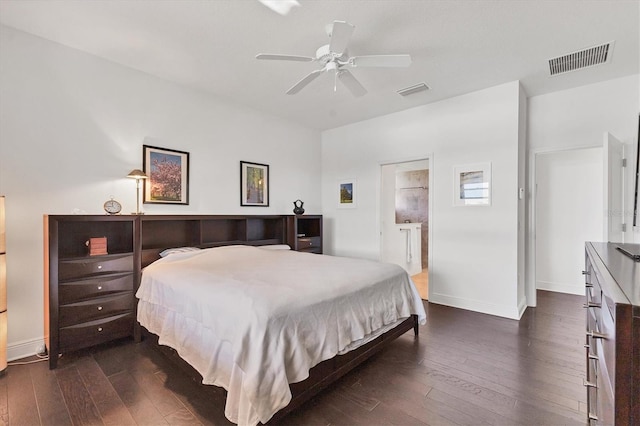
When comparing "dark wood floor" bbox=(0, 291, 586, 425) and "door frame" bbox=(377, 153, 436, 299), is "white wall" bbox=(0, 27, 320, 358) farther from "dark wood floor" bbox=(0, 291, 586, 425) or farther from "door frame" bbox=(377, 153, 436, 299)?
"door frame" bbox=(377, 153, 436, 299)

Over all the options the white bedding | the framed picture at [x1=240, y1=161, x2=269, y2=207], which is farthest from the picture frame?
the white bedding

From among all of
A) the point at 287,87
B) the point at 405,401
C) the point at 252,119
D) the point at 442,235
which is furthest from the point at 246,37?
the point at 442,235

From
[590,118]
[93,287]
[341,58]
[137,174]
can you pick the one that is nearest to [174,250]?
[93,287]

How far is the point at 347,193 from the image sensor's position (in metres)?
5.32

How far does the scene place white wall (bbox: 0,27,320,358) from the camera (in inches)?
101

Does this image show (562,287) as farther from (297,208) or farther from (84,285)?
(84,285)

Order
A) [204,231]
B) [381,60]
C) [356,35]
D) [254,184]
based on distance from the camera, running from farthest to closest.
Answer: [254,184] < [204,231] < [356,35] < [381,60]

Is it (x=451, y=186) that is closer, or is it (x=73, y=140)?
(x=73, y=140)

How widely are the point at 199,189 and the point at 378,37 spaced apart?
108 inches

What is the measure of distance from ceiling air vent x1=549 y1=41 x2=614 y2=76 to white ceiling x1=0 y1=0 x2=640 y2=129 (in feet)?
0.26

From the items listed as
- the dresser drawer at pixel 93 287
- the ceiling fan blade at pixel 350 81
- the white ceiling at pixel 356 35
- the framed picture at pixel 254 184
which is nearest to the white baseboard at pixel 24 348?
the dresser drawer at pixel 93 287

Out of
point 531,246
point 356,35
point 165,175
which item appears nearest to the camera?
point 356,35

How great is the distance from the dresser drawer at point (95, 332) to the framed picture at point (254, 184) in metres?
2.05

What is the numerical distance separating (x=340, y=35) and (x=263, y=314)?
1.95 meters
